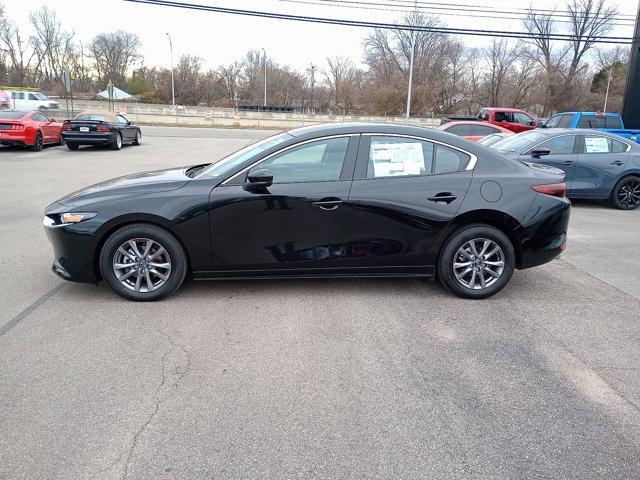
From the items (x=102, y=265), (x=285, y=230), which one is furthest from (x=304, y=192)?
(x=102, y=265)

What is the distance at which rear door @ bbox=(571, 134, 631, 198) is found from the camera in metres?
9.92

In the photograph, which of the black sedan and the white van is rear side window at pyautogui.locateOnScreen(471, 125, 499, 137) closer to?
the black sedan

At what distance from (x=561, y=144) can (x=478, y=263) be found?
6126 millimetres

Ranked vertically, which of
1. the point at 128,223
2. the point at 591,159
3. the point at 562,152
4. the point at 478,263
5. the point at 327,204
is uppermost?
the point at 562,152

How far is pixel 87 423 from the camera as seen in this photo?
2916 millimetres

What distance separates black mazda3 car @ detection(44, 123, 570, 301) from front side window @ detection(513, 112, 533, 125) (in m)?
17.6

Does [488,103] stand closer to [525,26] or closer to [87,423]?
[525,26]

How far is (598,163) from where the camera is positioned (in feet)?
32.7

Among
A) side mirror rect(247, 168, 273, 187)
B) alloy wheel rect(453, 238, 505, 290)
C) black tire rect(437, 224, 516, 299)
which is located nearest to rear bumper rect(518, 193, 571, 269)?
black tire rect(437, 224, 516, 299)

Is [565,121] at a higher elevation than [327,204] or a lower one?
higher

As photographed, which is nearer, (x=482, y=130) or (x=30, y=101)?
(x=482, y=130)

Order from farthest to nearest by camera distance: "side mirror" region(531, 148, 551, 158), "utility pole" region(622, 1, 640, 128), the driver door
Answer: "utility pole" region(622, 1, 640, 128)
"side mirror" region(531, 148, 551, 158)
the driver door

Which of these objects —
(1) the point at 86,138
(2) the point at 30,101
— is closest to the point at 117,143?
(1) the point at 86,138

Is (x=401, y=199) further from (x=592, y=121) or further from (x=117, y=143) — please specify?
(x=117, y=143)
